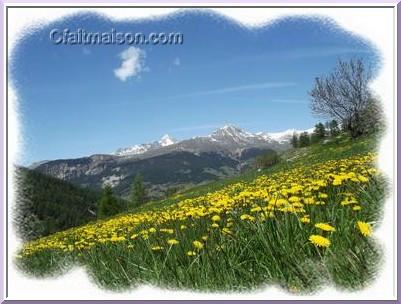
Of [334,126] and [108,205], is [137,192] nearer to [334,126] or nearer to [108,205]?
[108,205]

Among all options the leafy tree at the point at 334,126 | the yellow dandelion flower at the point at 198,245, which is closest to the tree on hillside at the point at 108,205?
the leafy tree at the point at 334,126

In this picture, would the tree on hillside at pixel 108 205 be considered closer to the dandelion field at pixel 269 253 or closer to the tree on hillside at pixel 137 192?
the tree on hillside at pixel 137 192

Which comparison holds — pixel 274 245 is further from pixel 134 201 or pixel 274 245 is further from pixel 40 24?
pixel 134 201

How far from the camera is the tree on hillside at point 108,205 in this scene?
102m

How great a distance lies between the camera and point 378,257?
11.7ft

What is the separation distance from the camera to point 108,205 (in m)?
103

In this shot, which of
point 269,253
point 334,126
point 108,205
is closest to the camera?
point 269,253

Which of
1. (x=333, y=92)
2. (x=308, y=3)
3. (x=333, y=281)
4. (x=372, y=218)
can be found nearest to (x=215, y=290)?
(x=333, y=281)

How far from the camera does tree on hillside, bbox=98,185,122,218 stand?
336ft

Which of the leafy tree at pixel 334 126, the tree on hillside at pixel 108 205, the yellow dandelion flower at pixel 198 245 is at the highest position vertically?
the leafy tree at pixel 334 126

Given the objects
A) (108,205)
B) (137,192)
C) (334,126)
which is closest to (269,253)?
(334,126)

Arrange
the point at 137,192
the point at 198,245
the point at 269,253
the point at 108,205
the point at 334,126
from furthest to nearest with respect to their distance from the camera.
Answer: the point at 137,192 → the point at 108,205 → the point at 334,126 → the point at 198,245 → the point at 269,253

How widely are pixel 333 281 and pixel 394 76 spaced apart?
1.93 m

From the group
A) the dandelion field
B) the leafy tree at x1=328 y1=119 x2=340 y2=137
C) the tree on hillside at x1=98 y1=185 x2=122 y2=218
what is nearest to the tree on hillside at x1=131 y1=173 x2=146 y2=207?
the tree on hillside at x1=98 y1=185 x2=122 y2=218
